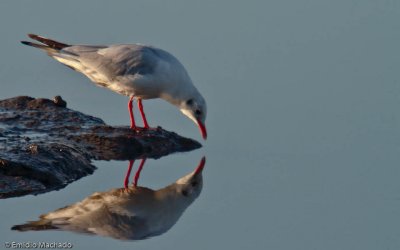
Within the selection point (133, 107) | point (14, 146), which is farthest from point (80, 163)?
point (133, 107)

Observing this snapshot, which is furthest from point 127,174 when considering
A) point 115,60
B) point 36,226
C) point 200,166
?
point 36,226

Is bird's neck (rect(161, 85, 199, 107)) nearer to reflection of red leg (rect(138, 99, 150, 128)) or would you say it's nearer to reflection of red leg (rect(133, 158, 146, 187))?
reflection of red leg (rect(138, 99, 150, 128))

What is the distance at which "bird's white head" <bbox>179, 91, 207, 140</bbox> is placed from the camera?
11.8m

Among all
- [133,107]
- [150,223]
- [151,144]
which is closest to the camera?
[150,223]

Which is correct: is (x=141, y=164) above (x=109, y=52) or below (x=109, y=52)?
below

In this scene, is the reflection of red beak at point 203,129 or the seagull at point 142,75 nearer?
the seagull at point 142,75

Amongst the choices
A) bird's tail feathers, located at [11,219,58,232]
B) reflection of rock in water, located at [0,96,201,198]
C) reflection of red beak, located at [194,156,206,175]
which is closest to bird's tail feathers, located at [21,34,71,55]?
reflection of rock in water, located at [0,96,201,198]

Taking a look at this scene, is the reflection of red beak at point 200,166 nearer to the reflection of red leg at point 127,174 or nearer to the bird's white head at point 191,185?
the bird's white head at point 191,185

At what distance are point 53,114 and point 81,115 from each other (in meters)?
0.30

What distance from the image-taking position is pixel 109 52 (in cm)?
1187

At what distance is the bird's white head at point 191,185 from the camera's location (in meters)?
10.2

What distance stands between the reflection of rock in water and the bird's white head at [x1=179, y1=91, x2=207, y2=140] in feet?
0.60

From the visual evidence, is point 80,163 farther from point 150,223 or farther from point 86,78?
point 86,78

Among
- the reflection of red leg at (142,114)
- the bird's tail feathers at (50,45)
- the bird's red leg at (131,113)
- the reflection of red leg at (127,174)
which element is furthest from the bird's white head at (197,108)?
the bird's tail feathers at (50,45)
